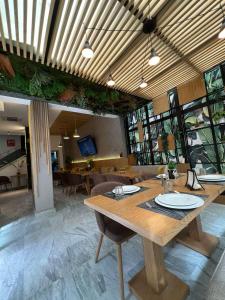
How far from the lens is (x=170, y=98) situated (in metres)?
4.55

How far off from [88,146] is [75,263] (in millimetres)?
5772

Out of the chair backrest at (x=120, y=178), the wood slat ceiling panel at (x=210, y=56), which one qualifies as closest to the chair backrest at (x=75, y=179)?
the chair backrest at (x=120, y=178)

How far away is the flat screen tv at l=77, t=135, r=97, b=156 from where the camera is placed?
7031mm

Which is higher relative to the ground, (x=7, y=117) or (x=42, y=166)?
(x=7, y=117)

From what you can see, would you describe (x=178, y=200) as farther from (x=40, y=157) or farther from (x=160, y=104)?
(x=160, y=104)

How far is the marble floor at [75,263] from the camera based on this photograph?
4.65ft

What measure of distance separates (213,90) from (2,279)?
5.28m

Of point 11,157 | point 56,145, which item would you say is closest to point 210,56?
point 56,145

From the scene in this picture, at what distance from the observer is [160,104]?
4.62 m

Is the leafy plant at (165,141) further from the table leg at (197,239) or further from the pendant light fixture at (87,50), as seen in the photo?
the pendant light fixture at (87,50)

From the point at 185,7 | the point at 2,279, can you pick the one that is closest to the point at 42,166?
the point at 2,279

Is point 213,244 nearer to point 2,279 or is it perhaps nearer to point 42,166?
point 2,279

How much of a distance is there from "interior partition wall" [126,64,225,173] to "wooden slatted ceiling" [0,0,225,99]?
84 centimetres


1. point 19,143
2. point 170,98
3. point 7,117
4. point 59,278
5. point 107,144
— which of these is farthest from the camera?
point 19,143
